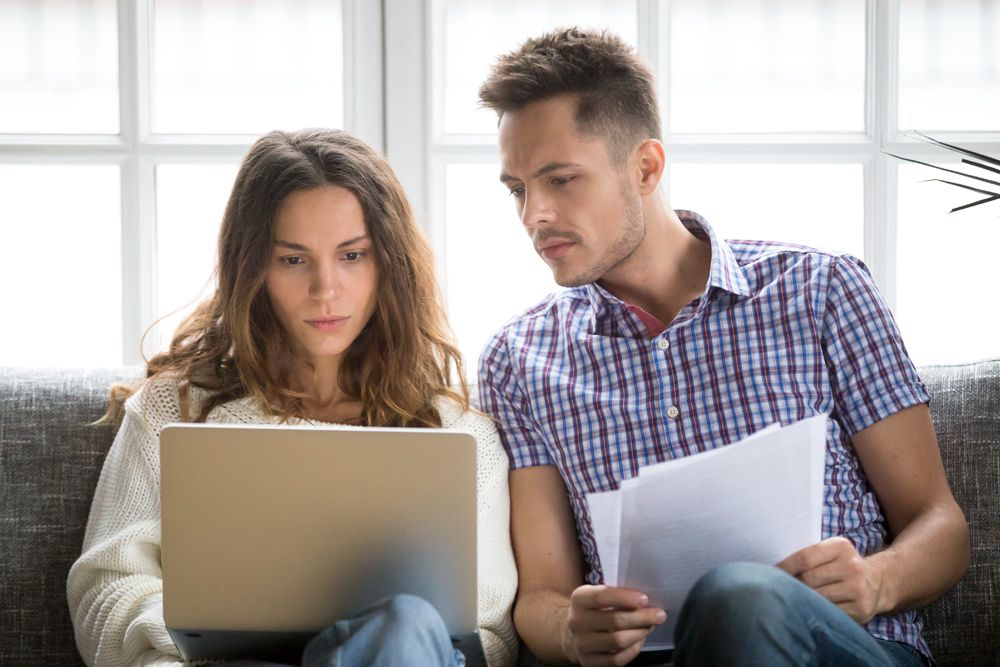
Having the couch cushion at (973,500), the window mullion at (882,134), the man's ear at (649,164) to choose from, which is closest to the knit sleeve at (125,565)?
the man's ear at (649,164)

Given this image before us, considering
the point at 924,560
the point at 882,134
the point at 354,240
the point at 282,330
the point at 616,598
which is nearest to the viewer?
the point at 616,598

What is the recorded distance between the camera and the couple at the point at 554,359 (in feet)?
4.94

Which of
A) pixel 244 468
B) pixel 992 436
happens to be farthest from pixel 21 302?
pixel 992 436

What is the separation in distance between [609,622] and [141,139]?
1.44 metres

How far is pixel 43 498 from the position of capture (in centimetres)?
168

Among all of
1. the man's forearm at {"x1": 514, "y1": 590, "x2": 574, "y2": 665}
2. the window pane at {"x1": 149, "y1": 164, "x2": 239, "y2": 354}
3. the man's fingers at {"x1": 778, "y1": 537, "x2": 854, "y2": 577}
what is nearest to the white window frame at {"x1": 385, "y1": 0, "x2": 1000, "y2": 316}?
the window pane at {"x1": 149, "y1": 164, "x2": 239, "y2": 354}

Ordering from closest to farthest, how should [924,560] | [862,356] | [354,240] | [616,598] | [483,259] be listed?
[616,598] → [924,560] → [862,356] → [354,240] → [483,259]

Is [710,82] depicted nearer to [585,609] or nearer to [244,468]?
[585,609]

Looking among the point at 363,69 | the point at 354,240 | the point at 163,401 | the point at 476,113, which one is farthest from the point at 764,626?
the point at 363,69

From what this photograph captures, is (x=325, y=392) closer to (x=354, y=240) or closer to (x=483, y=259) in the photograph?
(x=354, y=240)

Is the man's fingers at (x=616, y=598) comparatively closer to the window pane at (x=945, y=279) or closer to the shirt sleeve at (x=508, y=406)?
the shirt sleeve at (x=508, y=406)

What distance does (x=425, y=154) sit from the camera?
2.13m

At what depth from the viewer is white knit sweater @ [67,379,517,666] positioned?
1.43 metres

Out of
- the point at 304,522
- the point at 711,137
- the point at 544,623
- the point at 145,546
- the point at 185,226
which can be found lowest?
the point at 544,623
